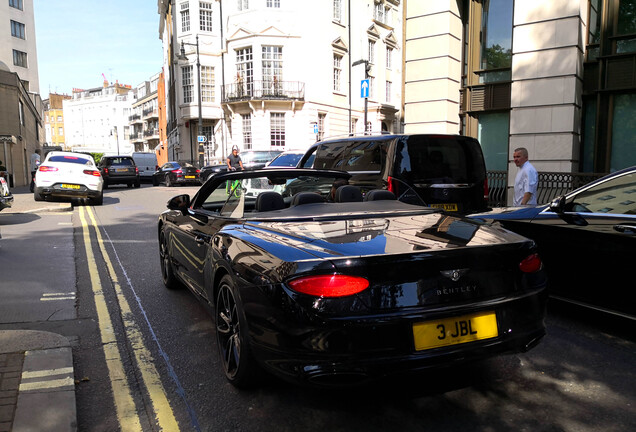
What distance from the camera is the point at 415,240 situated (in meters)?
2.90

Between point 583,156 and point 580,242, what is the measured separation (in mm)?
8555

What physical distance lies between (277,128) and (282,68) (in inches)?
165

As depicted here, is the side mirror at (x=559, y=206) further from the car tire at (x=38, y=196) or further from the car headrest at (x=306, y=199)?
the car tire at (x=38, y=196)

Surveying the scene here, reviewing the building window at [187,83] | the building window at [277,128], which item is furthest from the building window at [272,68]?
the building window at [187,83]

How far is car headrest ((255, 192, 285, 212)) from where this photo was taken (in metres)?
3.74

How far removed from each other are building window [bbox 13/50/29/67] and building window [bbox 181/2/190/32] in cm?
2871

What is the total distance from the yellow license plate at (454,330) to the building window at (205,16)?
140 ft

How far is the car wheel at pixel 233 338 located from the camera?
298cm

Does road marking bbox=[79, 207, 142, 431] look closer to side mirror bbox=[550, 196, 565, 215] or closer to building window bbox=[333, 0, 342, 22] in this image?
side mirror bbox=[550, 196, 565, 215]

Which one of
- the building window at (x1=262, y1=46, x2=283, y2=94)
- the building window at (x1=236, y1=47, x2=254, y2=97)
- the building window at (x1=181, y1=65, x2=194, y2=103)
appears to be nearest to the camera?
the building window at (x1=262, y1=46, x2=283, y2=94)

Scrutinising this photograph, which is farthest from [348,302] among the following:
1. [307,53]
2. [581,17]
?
[307,53]

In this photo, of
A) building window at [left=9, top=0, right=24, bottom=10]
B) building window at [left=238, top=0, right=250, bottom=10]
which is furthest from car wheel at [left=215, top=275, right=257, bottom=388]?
building window at [left=9, top=0, right=24, bottom=10]

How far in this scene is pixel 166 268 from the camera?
5.72 metres

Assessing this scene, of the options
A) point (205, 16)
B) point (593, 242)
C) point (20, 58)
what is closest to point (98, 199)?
point (593, 242)
